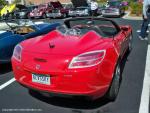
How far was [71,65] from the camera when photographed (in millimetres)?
4016

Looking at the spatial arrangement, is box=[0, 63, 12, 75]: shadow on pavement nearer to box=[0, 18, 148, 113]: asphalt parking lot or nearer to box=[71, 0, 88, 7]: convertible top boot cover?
box=[0, 18, 148, 113]: asphalt parking lot

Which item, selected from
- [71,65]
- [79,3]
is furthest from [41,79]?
[79,3]

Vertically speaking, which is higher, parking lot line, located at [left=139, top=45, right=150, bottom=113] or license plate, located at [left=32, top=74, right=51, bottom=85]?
license plate, located at [left=32, top=74, right=51, bottom=85]

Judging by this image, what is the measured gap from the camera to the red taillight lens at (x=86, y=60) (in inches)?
157

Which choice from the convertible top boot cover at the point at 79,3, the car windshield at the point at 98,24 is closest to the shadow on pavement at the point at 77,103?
the car windshield at the point at 98,24

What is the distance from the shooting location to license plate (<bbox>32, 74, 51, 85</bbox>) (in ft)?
13.5

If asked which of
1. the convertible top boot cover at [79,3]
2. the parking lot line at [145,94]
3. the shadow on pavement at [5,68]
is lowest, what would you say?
the parking lot line at [145,94]

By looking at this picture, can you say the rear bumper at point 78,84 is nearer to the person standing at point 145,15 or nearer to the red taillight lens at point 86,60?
the red taillight lens at point 86,60

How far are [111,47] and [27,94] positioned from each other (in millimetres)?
1765

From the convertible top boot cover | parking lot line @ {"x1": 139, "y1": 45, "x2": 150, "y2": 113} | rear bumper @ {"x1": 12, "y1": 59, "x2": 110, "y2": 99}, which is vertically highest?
the convertible top boot cover

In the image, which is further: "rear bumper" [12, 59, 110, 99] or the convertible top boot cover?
the convertible top boot cover

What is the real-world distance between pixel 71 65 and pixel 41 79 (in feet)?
1.72

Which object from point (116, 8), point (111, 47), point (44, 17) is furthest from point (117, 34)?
point (44, 17)

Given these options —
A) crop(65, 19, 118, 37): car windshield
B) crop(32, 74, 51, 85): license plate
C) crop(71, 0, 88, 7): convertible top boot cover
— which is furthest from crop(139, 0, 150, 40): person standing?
crop(71, 0, 88, 7): convertible top boot cover
